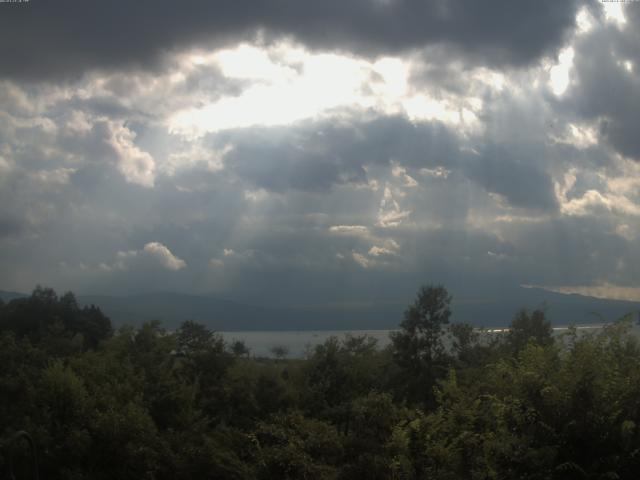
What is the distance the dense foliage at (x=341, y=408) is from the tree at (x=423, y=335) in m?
0.07

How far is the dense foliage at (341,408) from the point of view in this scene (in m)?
10.7

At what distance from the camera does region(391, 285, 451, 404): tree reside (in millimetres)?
33688

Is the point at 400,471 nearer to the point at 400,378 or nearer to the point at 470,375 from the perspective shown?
the point at 470,375

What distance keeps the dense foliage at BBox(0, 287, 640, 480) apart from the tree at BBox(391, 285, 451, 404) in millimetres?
67

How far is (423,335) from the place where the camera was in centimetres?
3488

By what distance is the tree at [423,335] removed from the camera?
33688 mm

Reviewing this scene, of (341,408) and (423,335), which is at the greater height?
(423,335)

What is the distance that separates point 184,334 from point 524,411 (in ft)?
84.9

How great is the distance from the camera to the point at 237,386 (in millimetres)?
26219

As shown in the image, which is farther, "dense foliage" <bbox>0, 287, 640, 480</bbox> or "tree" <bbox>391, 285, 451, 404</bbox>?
"tree" <bbox>391, 285, 451, 404</bbox>

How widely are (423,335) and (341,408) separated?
11885 mm

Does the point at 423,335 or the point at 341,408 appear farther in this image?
the point at 423,335

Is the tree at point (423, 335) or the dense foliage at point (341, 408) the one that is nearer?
the dense foliage at point (341, 408)

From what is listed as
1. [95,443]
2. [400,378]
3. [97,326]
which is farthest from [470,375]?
[97,326]
